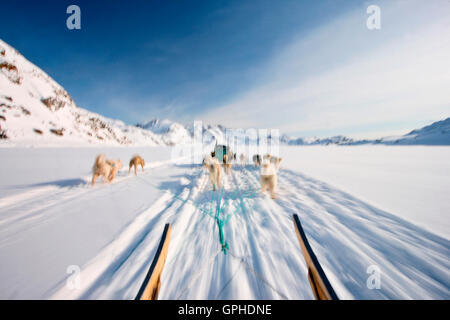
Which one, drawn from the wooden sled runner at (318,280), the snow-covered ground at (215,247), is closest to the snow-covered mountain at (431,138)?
the snow-covered ground at (215,247)

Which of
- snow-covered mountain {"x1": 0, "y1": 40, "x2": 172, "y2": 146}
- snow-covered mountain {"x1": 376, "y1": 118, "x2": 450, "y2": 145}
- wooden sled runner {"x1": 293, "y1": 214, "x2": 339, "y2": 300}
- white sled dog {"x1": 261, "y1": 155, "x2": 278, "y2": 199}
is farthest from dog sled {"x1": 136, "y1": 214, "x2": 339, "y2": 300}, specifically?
snow-covered mountain {"x1": 376, "y1": 118, "x2": 450, "y2": 145}

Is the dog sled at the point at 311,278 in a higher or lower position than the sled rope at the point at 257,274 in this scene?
higher

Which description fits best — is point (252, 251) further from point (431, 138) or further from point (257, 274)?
point (431, 138)

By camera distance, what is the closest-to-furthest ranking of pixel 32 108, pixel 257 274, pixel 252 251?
pixel 257 274 < pixel 252 251 < pixel 32 108

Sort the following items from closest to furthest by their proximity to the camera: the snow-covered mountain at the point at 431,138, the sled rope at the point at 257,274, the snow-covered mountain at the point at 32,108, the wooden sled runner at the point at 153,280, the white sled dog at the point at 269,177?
the wooden sled runner at the point at 153,280 → the sled rope at the point at 257,274 → the white sled dog at the point at 269,177 → the snow-covered mountain at the point at 32,108 → the snow-covered mountain at the point at 431,138

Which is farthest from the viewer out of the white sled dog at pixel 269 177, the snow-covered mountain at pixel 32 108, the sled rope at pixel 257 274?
the snow-covered mountain at pixel 32 108

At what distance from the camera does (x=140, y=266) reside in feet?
5.72

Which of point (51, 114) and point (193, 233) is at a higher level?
point (51, 114)

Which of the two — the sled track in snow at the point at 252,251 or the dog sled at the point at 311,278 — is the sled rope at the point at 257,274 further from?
the dog sled at the point at 311,278

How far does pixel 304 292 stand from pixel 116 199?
4.13 meters

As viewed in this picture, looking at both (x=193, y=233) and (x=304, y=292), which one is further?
(x=193, y=233)

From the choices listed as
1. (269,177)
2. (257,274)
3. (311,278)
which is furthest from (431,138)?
(257,274)
